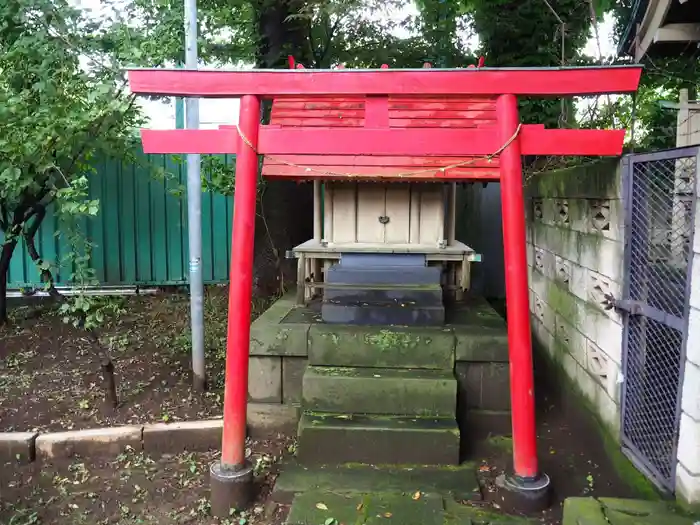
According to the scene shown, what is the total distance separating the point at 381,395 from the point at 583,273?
1925 mm

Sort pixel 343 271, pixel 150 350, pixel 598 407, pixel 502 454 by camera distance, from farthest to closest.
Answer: pixel 150 350 < pixel 343 271 < pixel 502 454 < pixel 598 407

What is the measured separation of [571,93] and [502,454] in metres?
2.87

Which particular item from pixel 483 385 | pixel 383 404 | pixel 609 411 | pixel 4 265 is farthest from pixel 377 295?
pixel 4 265

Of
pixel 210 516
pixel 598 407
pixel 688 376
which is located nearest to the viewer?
pixel 688 376

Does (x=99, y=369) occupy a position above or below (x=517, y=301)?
below

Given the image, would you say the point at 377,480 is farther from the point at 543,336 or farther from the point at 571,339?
the point at 543,336

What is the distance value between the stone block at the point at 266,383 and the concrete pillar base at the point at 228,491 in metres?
1.15

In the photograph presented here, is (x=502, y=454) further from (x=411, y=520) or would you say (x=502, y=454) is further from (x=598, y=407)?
(x=411, y=520)

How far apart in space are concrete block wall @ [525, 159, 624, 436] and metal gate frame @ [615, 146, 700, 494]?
0.08 m

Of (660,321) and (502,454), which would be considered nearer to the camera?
(660,321)

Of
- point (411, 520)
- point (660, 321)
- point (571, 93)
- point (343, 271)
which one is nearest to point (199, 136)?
point (343, 271)

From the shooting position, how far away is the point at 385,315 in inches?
212

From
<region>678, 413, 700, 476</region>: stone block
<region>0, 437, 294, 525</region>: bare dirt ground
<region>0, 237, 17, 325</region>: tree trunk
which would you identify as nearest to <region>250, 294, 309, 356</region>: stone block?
<region>0, 437, 294, 525</region>: bare dirt ground

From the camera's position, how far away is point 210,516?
3984 mm
